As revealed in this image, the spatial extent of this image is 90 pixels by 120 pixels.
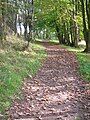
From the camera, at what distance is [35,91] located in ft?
39.3

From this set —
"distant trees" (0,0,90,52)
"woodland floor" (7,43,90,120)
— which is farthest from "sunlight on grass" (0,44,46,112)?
"distant trees" (0,0,90,52)

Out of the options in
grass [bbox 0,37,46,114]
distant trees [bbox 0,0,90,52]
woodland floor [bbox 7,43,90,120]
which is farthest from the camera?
distant trees [bbox 0,0,90,52]

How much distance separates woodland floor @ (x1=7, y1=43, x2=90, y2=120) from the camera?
891 centimetres

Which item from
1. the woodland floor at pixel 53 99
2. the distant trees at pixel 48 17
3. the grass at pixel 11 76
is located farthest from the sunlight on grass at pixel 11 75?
the distant trees at pixel 48 17

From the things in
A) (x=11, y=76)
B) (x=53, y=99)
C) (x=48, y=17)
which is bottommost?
(x=53, y=99)

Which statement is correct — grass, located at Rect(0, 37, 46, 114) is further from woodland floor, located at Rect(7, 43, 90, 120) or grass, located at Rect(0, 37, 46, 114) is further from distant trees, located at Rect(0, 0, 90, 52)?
distant trees, located at Rect(0, 0, 90, 52)

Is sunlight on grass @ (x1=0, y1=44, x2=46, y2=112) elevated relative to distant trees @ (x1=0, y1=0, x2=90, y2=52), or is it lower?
lower

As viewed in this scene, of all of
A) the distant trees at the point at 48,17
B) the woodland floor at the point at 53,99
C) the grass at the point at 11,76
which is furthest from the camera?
the distant trees at the point at 48,17

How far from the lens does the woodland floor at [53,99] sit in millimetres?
8906

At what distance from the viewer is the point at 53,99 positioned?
10.7m

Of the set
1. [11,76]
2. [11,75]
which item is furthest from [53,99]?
[11,75]

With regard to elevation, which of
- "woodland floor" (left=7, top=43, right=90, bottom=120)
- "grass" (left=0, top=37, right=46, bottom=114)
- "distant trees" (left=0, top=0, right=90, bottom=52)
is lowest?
"woodland floor" (left=7, top=43, right=90, bottom=120)

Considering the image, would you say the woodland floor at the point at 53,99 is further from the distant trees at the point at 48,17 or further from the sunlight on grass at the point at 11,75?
the distant trees at the point at 48,17

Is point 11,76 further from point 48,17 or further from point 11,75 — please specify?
point 48,17
